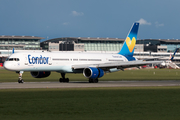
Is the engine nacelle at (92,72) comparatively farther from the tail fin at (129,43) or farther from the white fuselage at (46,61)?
the tail fin at (129,43)

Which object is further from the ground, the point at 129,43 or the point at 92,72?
the point at 129,43

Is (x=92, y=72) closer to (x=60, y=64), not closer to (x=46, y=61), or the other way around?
(x=60, y=64)

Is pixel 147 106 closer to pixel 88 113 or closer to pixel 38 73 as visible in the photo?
pixel 88 113

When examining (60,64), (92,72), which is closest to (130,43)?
(92,72)

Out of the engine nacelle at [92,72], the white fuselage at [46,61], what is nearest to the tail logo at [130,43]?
the white fuselage at [46,61]

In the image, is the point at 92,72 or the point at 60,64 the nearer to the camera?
the point at 92,72

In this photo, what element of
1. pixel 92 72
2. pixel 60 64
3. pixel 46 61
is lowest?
pixel 92 72

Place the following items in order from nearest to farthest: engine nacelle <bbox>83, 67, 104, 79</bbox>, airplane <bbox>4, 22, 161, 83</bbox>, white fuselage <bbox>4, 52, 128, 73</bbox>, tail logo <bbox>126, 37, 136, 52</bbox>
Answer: white fuselage <bbox>4, 52, 128, 73</bbox>, airplane <bbox>4, 22, 161, 83</bbox>, engine nacelle <bbox>83, 67, 104, 79</bbox>, tail logo <bbox>126, 37, 136, 52</bbox>

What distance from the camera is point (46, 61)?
4603cm

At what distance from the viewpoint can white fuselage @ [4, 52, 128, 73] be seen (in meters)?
43.8

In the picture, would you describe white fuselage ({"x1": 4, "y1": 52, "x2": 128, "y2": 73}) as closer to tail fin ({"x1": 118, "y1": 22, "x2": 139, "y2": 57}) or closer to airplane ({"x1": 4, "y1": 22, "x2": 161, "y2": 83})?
airplane ({"x1": 4, "y1": 22, "x2": 161, "y2": 83})

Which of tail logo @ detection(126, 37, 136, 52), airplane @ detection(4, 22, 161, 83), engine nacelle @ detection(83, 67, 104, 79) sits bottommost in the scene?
engine nacelle @ detection(83, 67, 104, 79)

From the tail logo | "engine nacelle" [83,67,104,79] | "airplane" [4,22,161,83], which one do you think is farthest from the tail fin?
"engine nacelle" [83,67,104,79]

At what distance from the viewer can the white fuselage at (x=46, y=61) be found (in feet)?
144
